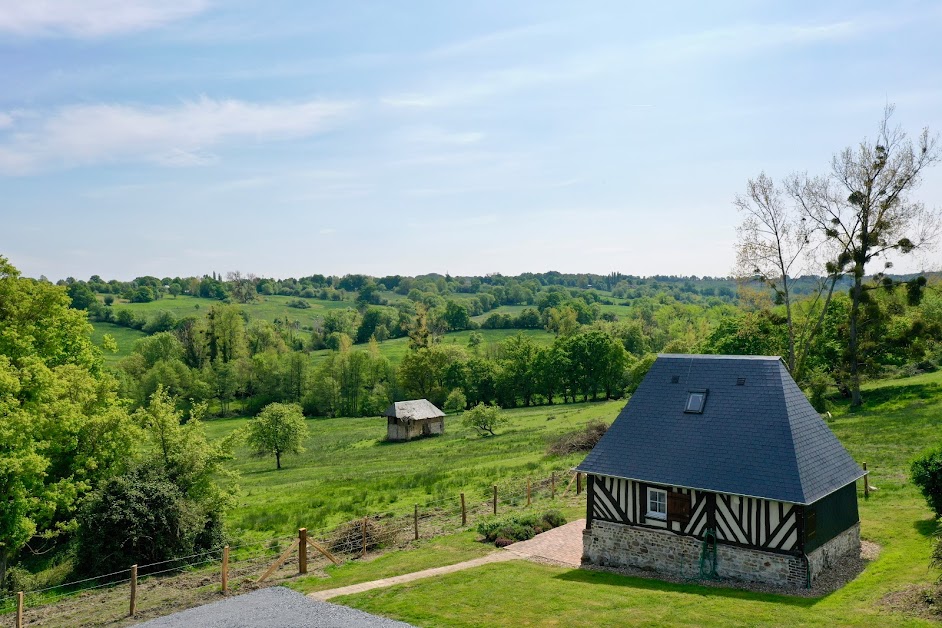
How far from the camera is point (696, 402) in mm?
19734

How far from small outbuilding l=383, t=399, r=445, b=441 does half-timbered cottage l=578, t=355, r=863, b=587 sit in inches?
1533

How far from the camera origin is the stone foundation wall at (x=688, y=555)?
16.9 meters

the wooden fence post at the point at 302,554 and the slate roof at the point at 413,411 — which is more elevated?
the wooden fence post at the point at 302,554

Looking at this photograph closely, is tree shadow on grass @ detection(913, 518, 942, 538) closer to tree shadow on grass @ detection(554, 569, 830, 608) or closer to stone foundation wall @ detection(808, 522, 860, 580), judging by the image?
stone foundation wall @ detection(808, 522, 860, 580)

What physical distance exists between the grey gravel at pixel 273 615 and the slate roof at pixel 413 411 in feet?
133

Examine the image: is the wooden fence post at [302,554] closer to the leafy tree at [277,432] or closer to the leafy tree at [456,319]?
the leafy tree at [277,432]

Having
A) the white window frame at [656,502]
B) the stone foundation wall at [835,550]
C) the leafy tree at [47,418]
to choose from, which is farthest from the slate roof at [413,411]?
the stone foundation wall at [835,550]

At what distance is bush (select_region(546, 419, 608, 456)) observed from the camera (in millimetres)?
37000

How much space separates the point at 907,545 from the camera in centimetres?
1866

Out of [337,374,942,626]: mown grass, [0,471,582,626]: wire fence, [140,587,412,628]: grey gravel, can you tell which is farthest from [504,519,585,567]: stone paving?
[140,587,412,628]: grey gravel

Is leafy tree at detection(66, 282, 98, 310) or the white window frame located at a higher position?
leafy tree at detection(66, 282, 98, 310)

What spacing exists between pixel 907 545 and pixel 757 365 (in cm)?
667

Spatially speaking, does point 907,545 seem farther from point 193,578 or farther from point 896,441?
point 193,578

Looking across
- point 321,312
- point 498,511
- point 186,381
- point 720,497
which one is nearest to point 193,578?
point 498,511
